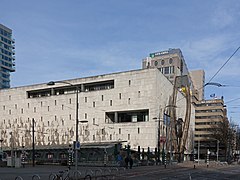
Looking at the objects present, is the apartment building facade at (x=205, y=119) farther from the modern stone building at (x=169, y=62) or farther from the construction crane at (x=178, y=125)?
the construction crane at (x=178, y=125)

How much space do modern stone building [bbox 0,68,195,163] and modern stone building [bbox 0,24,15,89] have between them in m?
46.5

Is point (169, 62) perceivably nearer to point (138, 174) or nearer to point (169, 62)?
point (169, 62)

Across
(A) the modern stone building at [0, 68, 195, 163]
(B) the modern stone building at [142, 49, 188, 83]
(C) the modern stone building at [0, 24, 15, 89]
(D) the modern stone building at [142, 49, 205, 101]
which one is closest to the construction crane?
(A) the modern stone building at [0, 68, 195, 163]

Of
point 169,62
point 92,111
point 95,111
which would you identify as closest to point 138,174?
point 95,111

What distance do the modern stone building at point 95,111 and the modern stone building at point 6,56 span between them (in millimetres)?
46509

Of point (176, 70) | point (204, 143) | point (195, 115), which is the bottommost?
point (204, 143)

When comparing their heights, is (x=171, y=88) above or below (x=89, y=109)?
above

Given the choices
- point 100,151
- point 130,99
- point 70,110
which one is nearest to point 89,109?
point 70,110

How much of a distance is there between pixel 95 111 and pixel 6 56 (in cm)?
8330

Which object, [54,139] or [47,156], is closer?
[47,156]

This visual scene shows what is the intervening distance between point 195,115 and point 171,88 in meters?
53.1

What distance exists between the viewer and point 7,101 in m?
102

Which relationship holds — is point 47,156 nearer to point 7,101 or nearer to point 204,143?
point 7,101

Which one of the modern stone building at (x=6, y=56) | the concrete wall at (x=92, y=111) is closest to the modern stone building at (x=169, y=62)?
the concrete wall at (x=92, y=111)
